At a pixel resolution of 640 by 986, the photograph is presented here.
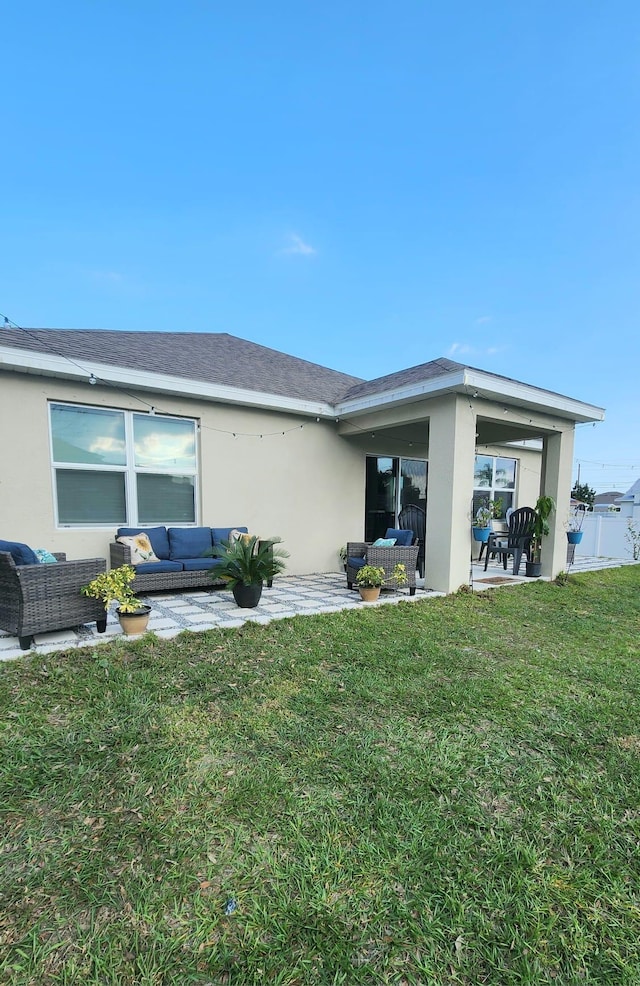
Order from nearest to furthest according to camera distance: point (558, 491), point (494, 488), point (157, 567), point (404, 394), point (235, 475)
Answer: point (157, 567), point (404, 394), point (235, 475), point (558, 491), point (494, 488)

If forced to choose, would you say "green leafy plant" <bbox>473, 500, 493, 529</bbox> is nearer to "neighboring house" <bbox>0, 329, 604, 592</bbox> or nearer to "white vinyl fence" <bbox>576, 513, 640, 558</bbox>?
"neighboring house" <bbox>0, 329, 604, 592</bbox>

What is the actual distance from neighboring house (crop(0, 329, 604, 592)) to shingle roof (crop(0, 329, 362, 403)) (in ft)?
0.18

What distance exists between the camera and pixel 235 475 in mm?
7223

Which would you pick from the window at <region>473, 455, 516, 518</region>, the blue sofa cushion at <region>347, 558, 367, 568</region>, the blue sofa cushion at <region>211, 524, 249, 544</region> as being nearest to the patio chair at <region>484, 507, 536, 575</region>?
the window at <region>473, 455, 516, 518</region>

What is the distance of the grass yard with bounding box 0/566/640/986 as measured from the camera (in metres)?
1.40

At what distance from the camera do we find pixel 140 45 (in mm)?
7000

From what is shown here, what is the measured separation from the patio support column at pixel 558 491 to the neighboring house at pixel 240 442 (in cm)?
3

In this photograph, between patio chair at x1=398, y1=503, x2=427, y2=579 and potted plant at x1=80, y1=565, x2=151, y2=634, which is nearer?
potted plant at x1=80, y1=565, x2=151, y2=634

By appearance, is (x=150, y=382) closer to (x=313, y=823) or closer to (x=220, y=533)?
(x=220, y=533)

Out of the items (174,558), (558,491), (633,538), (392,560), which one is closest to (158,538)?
(174,558)

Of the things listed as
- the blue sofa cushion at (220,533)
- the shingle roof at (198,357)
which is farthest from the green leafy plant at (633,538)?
the blue sofa cushion at (220,533)

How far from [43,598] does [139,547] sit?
6.63ft

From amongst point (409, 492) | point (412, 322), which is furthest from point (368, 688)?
point (412, 322)

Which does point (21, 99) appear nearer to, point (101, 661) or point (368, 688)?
point (101, 661)
